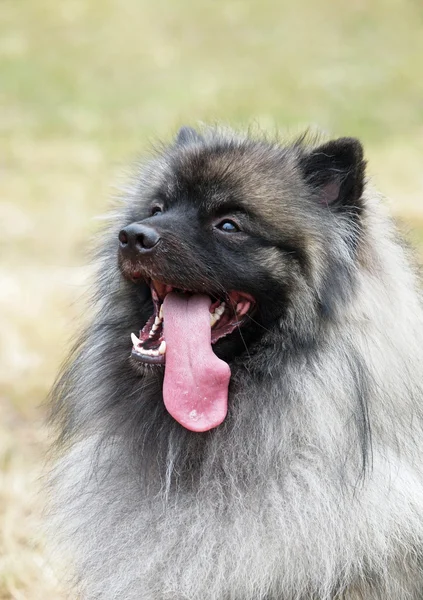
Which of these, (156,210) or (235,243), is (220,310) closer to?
(235,243)

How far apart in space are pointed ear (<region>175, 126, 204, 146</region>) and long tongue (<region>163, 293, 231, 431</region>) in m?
0.91

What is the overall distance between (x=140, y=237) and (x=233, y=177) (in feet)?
1.64

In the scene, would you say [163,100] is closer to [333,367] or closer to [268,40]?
[268,40]

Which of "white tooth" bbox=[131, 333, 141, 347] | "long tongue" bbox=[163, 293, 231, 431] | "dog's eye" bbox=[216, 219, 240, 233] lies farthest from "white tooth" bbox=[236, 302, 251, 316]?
"white tooth" bbox=[131, 333, 141, 347]

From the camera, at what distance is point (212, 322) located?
11.6 ft

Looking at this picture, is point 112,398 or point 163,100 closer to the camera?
point 112,398

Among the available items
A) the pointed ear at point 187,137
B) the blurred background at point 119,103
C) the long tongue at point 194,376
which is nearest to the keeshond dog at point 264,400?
the long tongue at point 194,376

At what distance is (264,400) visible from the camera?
3.49 m

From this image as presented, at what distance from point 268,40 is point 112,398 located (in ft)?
68.6

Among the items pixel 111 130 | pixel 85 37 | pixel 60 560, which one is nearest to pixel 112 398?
pixel 60 560

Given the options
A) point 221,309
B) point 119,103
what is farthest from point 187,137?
point 119,103

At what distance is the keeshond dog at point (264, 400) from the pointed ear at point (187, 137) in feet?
0.86

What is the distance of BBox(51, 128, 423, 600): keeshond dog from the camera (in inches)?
130

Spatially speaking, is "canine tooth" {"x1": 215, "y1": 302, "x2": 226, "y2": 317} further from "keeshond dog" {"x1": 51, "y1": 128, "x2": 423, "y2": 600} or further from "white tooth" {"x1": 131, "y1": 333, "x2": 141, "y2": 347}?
"white tooth" {"x1": 131, "y1": 333, "x2": 141, "y2": 347}
